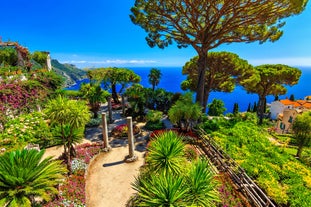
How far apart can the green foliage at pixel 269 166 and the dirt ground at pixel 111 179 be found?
6792mm

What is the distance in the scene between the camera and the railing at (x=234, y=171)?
773 cm

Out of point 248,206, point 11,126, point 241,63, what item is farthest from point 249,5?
point 11,126

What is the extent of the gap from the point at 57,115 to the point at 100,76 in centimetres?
1472

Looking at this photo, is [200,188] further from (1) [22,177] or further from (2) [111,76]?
(2) [111,76]

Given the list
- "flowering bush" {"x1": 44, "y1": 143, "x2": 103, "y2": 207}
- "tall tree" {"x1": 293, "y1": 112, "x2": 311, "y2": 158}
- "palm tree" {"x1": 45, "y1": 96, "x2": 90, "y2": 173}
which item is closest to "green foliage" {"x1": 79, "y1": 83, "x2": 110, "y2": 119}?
"flowering bush" {"x1": 44, "y1": 143, "x2": 103, "y2": 207}

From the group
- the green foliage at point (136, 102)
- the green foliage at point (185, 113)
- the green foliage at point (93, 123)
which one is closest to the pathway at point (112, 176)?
the green foliage at point (185, 113)

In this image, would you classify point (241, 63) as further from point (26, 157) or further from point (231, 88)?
point (26, 157)

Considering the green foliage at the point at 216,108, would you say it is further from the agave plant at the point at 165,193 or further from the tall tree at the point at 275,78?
the agave plant at the point at 165,193

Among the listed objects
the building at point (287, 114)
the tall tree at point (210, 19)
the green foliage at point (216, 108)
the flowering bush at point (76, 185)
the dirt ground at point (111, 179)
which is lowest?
the building at point (287, 114)

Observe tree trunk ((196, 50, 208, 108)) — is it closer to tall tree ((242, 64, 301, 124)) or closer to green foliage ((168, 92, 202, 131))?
green foliage ((168, 92, 202, 131))

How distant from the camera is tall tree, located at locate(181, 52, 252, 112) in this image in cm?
2023

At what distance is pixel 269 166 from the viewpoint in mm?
10047

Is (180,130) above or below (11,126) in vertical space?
below

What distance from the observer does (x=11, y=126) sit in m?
12.2
